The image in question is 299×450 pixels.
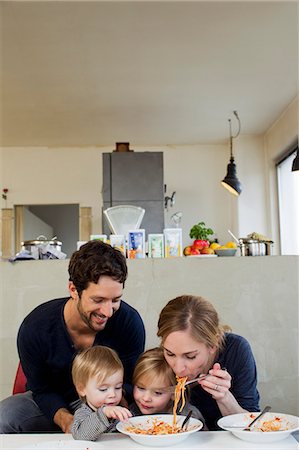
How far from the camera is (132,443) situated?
1.30m

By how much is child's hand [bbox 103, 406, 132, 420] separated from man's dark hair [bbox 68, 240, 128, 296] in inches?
17.0

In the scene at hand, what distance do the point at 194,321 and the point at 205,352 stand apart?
0.10 meters

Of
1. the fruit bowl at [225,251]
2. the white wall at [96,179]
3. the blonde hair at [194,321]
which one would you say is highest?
the white wall at [96,179]

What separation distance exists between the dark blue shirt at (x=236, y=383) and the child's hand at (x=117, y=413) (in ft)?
1.24

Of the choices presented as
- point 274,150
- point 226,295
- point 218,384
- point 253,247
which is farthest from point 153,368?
point 274,150

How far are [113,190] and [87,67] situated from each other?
3.99 feet

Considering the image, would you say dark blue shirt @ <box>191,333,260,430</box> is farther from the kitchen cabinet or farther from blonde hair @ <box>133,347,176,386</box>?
the kitchen cabinet

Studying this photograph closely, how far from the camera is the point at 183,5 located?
2.99 meters

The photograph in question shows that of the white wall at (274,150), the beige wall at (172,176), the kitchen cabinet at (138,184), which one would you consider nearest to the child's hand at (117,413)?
the kitchen cabinet at (138,184)

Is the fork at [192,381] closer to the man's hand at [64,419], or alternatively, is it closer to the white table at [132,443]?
the white table at [132,443]

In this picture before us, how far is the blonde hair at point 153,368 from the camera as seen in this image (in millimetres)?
1692

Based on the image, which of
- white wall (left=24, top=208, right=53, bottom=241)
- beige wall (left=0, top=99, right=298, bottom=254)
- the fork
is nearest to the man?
the fork

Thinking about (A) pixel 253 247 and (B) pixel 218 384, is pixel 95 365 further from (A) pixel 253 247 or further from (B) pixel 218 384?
(A) pixel 253 247

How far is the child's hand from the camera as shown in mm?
1392
